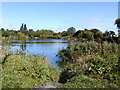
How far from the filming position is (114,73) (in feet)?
17.8

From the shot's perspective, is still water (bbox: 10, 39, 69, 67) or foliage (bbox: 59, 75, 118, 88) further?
still water (bbox: 10, 39, 69, 67)

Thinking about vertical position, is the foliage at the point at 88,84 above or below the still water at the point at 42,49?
below

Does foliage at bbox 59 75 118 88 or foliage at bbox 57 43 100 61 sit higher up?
foliage at bbox 57 43 100 61

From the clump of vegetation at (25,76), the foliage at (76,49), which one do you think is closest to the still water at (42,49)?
the foliage at (76,49)

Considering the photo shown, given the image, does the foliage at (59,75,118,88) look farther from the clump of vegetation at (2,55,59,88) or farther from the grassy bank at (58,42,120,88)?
the clump of vegetation at (2,55,59,88)

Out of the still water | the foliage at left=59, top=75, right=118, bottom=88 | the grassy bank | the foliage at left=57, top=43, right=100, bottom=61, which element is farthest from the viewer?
the foliage at left=57, top=43, right=100, bottom=61

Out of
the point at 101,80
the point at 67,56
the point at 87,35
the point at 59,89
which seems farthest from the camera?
the point at 87,35

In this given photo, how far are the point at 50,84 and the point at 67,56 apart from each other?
7351mm

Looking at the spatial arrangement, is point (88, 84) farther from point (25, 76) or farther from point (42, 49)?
point (42, 49)

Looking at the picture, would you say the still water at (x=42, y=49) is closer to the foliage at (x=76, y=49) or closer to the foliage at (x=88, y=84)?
the foliage at (x=76, y=49)

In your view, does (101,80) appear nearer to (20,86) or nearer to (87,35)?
(20,86)

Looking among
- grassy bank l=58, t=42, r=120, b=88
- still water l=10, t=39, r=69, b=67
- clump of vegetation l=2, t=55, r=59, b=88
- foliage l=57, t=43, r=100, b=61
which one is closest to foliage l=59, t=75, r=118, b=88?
grassy bank l=58, t=42, r=120, b=88

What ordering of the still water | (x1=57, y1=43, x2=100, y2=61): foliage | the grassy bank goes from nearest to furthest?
the grassy bank, the still water, (x1=57, y1=43, x2=100, y2=61): foliage

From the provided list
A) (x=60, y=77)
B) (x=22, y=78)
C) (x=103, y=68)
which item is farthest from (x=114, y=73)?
(x=22, y=78)
